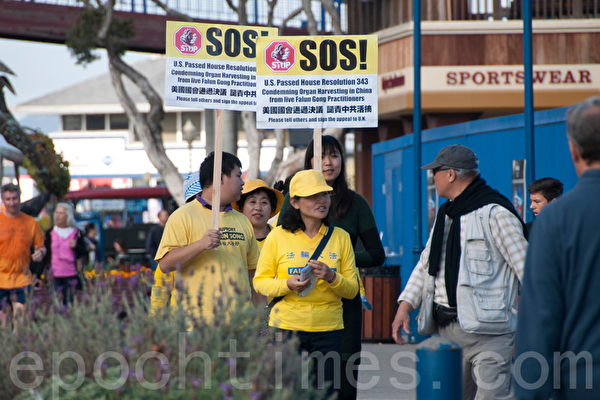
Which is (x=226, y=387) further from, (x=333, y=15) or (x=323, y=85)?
(x=333, y=15)

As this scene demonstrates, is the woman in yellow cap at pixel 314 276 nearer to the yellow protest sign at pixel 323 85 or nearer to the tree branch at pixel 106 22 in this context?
the yellow protest sign at pixel 323 85

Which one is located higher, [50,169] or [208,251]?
[50,169]

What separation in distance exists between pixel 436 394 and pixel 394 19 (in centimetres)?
1597

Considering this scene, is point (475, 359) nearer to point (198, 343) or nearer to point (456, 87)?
point (198, 343)

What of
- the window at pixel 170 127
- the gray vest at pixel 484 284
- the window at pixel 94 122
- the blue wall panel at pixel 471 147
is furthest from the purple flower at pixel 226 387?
the window at pixel 94 122

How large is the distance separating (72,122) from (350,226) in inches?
2011

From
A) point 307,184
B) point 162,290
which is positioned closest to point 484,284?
point 307,184

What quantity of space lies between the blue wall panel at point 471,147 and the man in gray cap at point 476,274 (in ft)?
15.2

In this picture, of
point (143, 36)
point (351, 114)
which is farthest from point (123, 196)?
point (351, 114)

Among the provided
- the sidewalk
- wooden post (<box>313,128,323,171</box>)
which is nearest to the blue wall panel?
the sidewalk

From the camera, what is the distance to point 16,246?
28.6 feet

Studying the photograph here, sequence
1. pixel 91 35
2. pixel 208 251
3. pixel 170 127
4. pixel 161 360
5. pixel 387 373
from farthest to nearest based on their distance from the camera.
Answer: pixel 170 127 < pixel 91 35 < pixel 387 373 < pixel 208 251 < pixel 161 360

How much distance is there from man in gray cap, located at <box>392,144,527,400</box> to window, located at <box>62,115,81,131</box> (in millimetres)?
51405

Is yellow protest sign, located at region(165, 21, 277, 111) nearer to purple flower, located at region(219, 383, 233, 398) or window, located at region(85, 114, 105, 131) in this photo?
purple flower, located at region(219, 383, 233, 398)
